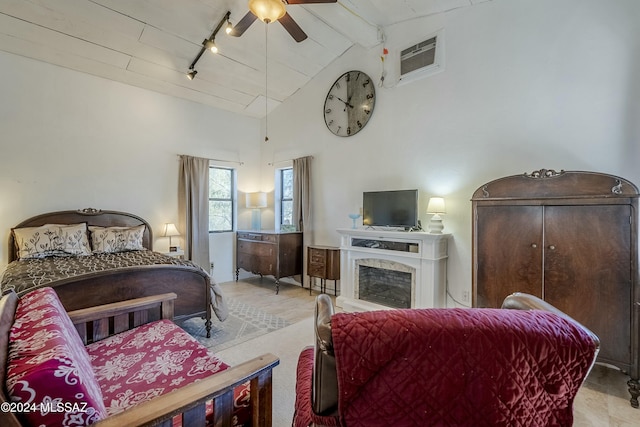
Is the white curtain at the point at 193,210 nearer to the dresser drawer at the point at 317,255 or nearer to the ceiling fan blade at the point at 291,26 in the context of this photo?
the dresser drawer at the point at 317,255

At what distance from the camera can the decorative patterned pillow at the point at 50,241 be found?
3367 mm

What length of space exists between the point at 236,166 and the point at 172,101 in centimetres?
150

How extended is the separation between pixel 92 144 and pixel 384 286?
4.56 meters

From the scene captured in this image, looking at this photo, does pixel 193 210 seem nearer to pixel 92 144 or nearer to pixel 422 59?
pixel 92 144

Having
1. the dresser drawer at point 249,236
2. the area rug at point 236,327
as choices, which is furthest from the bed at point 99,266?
the dresser drawer at point 249,236

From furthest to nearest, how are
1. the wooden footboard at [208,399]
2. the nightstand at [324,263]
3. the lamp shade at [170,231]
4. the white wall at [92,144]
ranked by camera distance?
the lamp shade at [170,231] < the nightstand at [324,263] < the white wall at [92,144] < the wooden footboard at [208,399]

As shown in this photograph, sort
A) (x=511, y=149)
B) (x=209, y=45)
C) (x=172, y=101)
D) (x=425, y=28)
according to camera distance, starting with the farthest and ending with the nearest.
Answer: (x=172, y=101)
(x=425, y=28)
(x=209, y=45)
(x=511, y=149)

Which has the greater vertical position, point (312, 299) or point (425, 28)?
point (425, 28)

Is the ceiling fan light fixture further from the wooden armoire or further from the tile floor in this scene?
the tile floor

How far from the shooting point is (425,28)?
3521 mm

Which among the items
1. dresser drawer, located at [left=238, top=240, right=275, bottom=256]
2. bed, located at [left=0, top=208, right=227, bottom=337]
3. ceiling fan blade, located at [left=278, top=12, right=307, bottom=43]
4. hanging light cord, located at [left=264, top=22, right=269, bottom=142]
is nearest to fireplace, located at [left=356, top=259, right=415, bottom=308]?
dresser drawer, located at [left=238, top=240, right=275, bottom=256]

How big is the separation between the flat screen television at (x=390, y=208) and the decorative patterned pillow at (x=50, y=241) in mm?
3678

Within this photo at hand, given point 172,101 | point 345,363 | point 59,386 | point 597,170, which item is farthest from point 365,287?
point 172,101

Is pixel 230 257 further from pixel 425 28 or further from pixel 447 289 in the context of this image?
pixel 425 28
